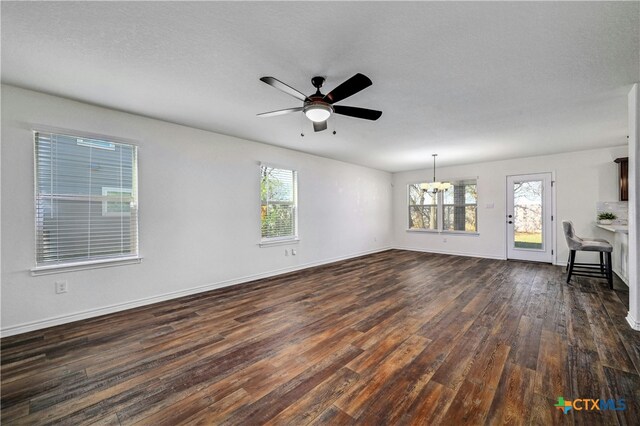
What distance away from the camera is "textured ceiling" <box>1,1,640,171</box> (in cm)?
170

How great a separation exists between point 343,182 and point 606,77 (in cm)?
470

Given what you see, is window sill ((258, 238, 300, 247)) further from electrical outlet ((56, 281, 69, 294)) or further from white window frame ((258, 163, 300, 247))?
electrical outlet ((56, 281, 69, 294))

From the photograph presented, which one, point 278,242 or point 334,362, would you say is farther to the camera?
point 278,242

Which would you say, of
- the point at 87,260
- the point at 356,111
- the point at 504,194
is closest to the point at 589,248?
the point at 504,194

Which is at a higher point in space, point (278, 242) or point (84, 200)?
point (84, 200)

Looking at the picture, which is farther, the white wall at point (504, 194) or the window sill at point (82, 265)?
the white wall at point (504, 194)

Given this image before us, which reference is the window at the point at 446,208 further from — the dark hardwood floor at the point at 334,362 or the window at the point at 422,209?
the dark hardwood floor at the point at 334,362

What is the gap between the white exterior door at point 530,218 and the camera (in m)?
5.82

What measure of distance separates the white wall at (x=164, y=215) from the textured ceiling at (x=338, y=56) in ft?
1.04

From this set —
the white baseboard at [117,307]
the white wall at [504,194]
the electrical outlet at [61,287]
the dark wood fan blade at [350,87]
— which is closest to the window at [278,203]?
the white baseboard at [117,307]

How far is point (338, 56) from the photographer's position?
2146 mm

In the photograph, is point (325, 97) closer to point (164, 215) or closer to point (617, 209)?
point (164, 215)

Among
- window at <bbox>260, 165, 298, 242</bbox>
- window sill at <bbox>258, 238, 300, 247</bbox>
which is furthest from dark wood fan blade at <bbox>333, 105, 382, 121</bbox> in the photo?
window sill at <bbox>258, 238, 300, 247</bbox>

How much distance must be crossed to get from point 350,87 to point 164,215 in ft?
10.1
